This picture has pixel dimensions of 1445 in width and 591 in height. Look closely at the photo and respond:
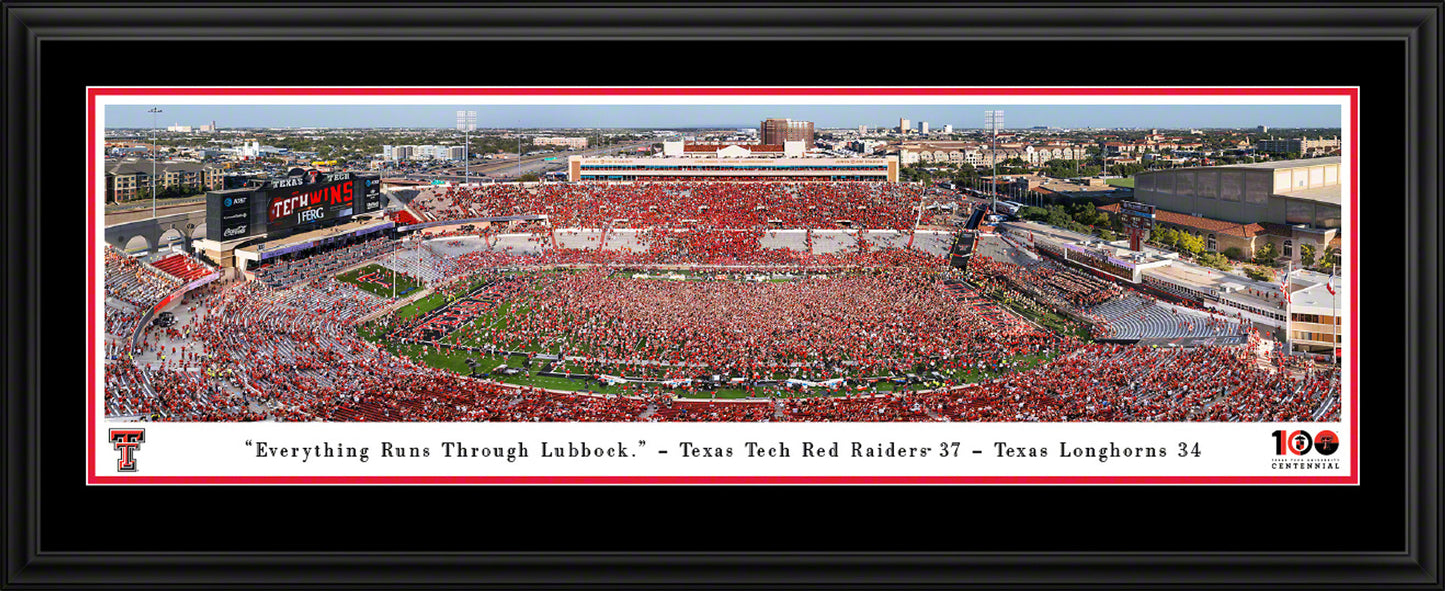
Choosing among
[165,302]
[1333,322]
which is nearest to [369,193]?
[165,302]

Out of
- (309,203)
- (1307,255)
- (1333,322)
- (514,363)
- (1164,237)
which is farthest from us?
(309,203)

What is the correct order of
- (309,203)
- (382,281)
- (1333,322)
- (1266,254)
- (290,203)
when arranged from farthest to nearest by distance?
1. (382,281)
2. (309,203)
3. (290,203)
4. (1266,254)
5. (1333,322)

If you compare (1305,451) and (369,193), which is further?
(369,193)

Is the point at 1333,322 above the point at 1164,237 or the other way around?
the other way around

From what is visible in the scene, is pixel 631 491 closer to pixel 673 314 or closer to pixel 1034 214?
pixel 673 314

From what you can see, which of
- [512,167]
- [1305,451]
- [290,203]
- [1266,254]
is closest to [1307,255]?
[1266,254]

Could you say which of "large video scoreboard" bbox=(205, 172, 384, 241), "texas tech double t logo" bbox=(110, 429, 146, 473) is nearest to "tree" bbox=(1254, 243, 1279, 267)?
"texas tech double t logo" bbox=(110, 429, 146, 473)
